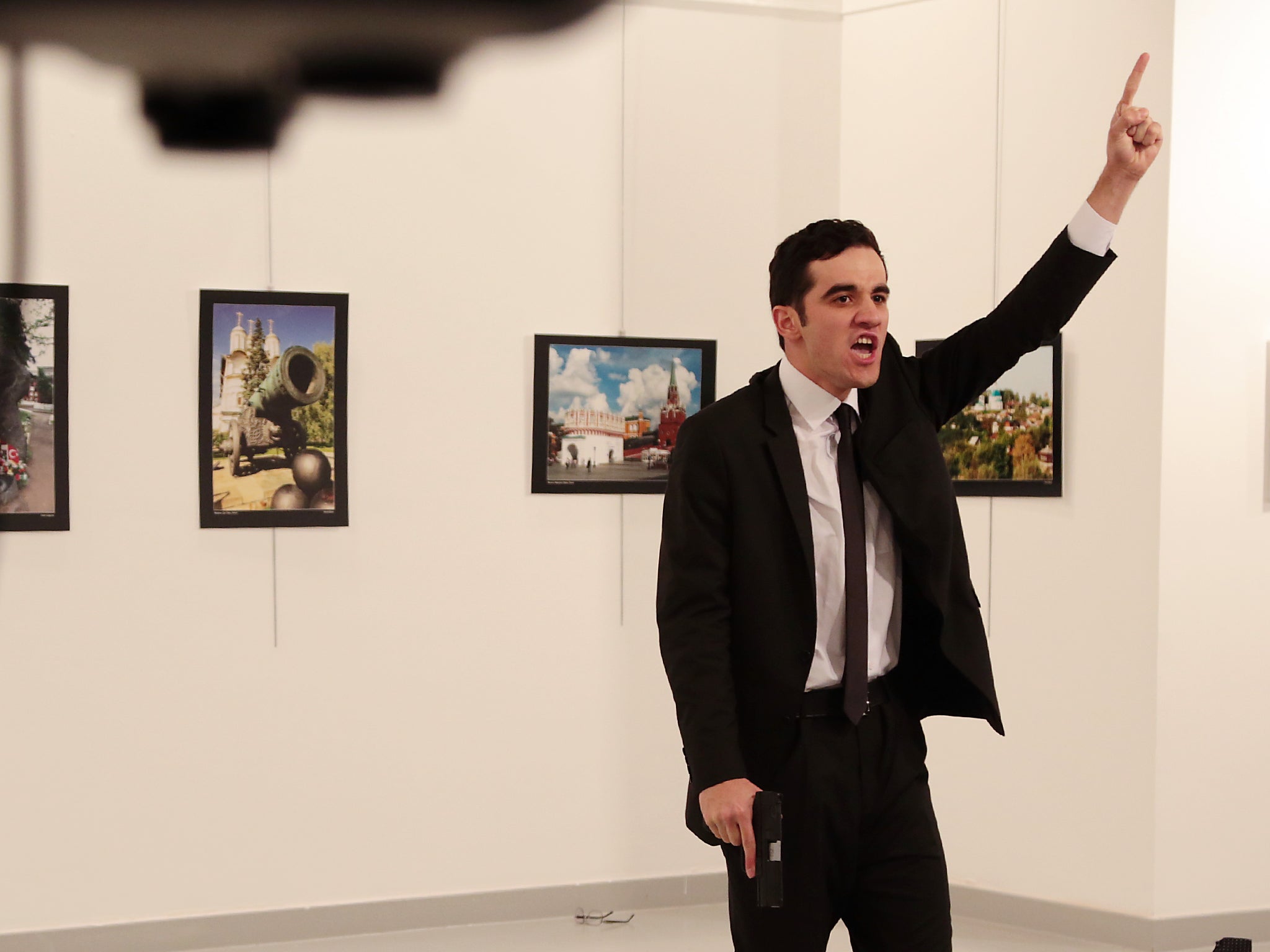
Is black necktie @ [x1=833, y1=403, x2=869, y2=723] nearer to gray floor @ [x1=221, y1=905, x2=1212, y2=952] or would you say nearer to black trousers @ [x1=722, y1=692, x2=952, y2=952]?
black trousers @ [x1=722, y1=692, x2=952, y2=952]

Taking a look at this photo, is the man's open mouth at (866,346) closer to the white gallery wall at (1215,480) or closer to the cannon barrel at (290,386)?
the white gallery wall at (1215,480)

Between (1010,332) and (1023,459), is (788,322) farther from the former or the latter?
(1023,459)

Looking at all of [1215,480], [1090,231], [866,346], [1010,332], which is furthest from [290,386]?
[1215,480]

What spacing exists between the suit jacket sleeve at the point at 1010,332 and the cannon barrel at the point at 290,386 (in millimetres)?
2360

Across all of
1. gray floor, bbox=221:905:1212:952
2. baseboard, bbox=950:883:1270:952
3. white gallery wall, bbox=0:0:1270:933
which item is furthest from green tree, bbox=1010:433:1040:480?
gray floor, bbox=221:905:1212:952

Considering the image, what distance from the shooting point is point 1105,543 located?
12.6ft

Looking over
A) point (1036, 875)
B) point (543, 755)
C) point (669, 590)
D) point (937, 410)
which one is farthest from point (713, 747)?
point (1036, 875)

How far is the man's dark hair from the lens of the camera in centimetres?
208

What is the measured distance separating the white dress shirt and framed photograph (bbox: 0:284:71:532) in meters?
2.69

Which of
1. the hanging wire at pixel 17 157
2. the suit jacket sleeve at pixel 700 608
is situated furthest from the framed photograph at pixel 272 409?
the suit jacket sleeve at pixel 700 608

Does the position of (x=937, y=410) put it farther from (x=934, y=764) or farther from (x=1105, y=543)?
(x=934, y=764)

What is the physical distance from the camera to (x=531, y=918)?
412 cm

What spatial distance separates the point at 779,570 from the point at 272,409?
2.42 meters

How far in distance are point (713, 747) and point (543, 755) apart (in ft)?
7.53
